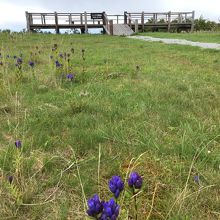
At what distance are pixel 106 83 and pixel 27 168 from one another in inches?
122

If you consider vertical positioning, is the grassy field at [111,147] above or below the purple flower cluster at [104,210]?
below

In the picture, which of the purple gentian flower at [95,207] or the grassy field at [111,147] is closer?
the purple gentian flower at [95,207]

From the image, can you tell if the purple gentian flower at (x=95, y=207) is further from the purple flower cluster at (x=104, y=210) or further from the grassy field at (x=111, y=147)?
the grassy field at (x=111, y=147)

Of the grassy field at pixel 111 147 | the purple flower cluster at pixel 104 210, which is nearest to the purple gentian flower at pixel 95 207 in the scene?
the purple flower cluster at pixel 104 210

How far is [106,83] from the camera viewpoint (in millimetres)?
5305

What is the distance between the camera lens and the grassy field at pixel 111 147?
6.49 ft

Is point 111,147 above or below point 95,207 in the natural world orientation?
Result: below

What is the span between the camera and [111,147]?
108 inches

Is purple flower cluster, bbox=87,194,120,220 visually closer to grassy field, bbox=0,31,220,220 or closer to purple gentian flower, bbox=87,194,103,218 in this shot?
purple gentian flower, bbox=87,194,103,218

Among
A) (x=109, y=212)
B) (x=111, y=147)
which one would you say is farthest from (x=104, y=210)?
(x=111, y=147)

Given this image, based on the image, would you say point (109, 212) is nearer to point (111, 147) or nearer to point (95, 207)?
point (95, 207)

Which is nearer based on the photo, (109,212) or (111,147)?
(109,212)

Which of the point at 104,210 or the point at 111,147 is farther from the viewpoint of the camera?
the point at 111,147

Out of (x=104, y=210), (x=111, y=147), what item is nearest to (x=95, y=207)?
(x=104, y=210)
